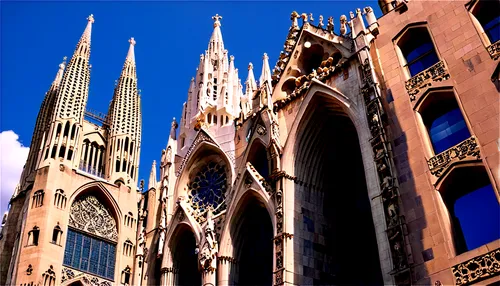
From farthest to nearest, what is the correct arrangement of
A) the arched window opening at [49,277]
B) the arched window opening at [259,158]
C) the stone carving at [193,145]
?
1. the stone carving at [193,145]
2. the arched window opening at [49,277]
3. the arched window opening at [259,158]

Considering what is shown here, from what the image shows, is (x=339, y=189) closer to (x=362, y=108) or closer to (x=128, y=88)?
(x=362, y=108)

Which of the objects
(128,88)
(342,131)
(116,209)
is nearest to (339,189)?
(342,131)

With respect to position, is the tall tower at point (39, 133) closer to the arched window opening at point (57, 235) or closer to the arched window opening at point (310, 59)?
the arched window opening at point (57, 235)

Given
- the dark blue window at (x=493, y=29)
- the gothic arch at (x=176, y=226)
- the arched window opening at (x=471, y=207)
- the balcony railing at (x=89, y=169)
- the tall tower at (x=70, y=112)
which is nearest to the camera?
the arched window opening at (x=471, y=207)

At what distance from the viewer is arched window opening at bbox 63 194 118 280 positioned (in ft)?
98.1

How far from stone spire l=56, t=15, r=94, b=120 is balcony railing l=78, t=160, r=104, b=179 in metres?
2.83

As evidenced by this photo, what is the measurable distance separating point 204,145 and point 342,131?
359 inches

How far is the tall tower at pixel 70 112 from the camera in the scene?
32.4m

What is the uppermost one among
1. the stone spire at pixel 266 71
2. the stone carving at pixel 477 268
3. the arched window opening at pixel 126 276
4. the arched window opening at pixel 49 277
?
the stone spire at pixel 266 71

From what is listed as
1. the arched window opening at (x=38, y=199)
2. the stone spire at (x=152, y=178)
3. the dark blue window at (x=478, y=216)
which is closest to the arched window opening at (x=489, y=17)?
the dark blue window at (x=478, y=216)

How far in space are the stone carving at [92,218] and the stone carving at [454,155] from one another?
20565mm

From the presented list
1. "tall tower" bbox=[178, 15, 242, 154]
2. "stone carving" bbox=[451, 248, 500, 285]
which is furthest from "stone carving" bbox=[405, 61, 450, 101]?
"tall tower" bbox=[178, 15, 242, 154]

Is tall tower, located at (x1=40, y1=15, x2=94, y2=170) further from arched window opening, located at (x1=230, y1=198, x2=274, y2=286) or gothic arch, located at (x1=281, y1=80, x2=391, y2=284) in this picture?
gothic arch, located at (x1=281, y1=80, x2=391, y2=284)

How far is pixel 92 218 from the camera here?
1245 inches
